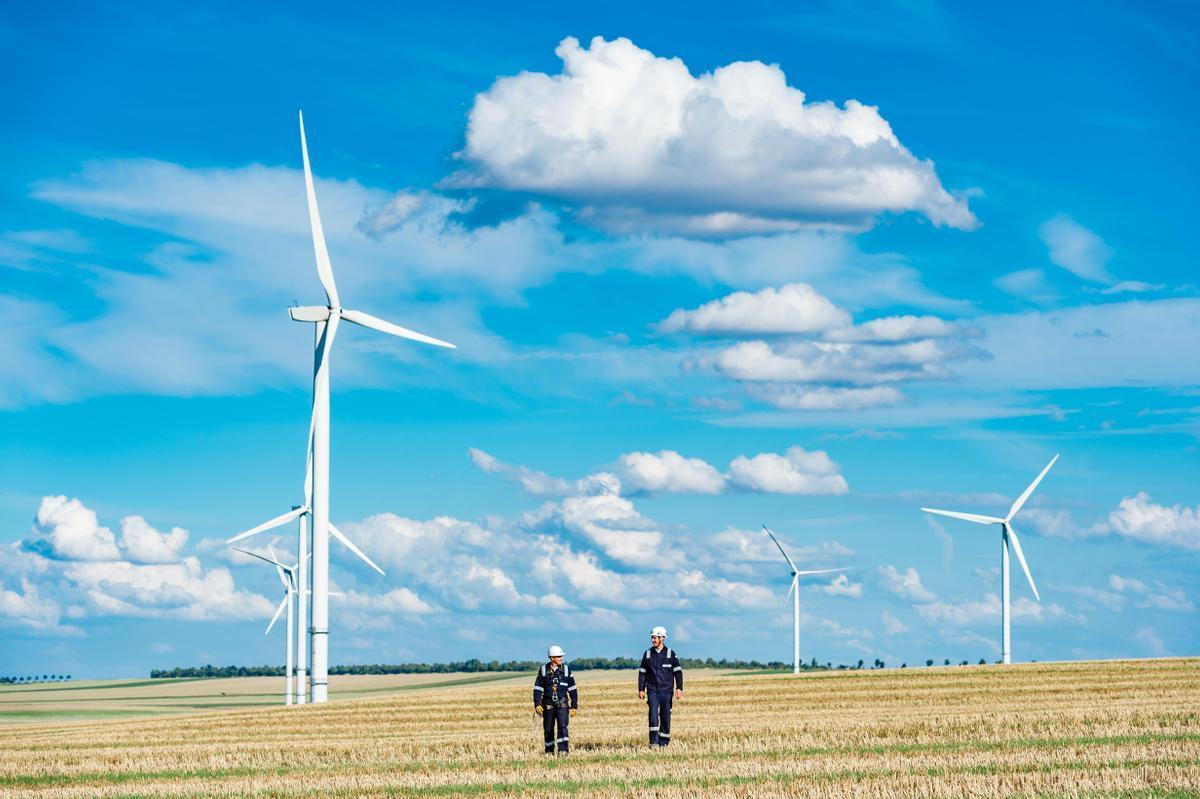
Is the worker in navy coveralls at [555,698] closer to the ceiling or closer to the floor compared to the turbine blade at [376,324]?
closer to the floor

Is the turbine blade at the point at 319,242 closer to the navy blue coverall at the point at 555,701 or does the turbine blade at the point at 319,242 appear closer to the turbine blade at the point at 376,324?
the turbine blade at the point at 376,324

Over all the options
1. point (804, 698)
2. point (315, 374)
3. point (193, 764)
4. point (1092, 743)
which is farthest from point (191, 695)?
point (1092, 743)

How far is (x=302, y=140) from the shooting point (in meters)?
76.1

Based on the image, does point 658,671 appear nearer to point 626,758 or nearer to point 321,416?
point 626,758

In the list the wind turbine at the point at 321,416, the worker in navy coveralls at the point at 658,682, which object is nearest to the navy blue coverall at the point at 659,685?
the worker in navy coveralls at the point at 658,682

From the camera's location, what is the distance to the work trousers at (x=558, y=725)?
3691 cm

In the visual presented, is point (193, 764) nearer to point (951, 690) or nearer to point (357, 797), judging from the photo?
point (357, 797)

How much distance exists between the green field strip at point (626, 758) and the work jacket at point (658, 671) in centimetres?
197

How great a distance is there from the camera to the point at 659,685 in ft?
123

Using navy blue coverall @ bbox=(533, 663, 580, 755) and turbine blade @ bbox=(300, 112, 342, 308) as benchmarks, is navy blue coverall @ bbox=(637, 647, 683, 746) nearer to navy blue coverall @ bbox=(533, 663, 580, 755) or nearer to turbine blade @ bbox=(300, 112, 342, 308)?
navy blue coverall @ bbox=(533, 663, 580, 755)

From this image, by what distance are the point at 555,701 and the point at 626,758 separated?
2819 millimetres

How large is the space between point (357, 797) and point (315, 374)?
50339 millimetres

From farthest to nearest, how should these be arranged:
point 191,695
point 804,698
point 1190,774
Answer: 1. point 191,695
2. point 804,698
3. point 1190,774

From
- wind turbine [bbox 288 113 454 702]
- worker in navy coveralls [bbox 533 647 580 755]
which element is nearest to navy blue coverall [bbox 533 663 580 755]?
worker in navy coveralls [bbox 533 647 580 755]
